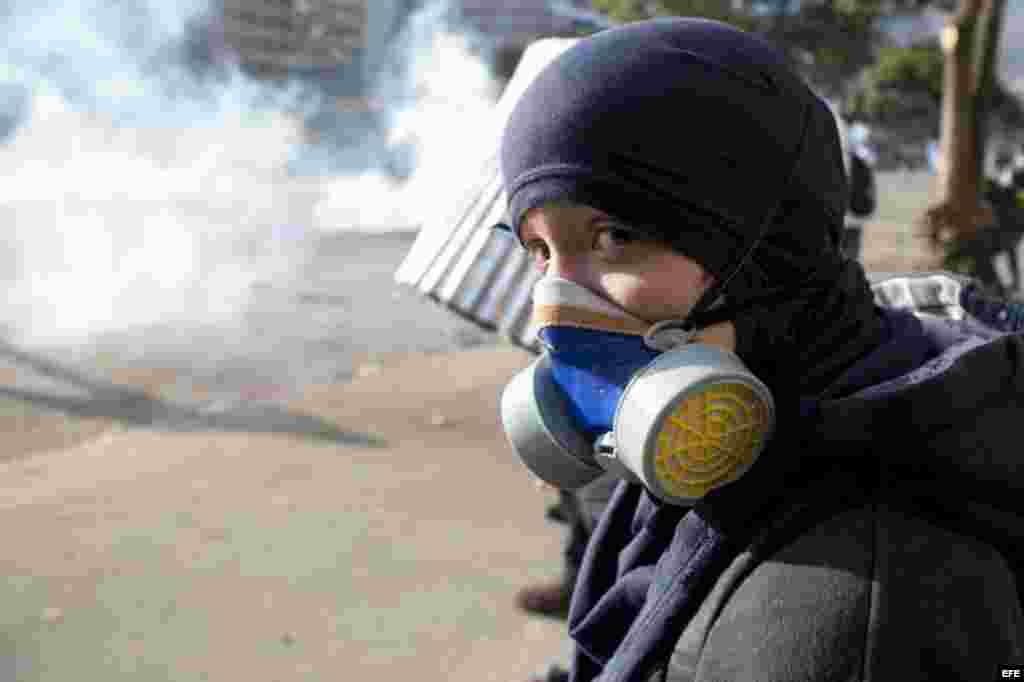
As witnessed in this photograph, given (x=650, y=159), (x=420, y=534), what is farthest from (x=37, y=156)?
(x=650, y=159)

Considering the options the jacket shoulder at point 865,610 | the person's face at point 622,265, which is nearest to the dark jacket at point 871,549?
the jacket shoulder at point 865,610

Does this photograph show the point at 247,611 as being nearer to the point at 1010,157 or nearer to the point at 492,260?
the point at 492,260

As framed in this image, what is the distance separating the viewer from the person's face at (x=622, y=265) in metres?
1.23

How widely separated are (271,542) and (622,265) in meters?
3.58

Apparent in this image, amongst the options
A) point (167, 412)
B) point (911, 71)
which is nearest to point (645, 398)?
point (167, 412)

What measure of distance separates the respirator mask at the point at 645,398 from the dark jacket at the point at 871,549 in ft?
0.14

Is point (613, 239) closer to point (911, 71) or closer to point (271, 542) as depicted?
point (271, 542)

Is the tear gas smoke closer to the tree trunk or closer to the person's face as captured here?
the tree trunk

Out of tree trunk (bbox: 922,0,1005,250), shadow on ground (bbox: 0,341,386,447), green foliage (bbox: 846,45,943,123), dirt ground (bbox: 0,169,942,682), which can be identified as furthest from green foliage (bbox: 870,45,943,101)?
shadow on ground (bbox: 0,341,386,447)

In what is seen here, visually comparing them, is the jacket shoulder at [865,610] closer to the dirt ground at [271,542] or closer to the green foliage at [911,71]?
the dirt ground at [271,542]

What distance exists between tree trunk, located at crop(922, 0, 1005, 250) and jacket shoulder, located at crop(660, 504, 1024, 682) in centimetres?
815

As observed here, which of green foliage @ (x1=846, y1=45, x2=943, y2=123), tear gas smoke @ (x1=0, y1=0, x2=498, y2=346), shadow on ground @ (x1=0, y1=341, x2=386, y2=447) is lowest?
green foliage @ (x1=846, y1=45, x2=943, y2=123)

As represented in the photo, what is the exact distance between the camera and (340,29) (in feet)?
164

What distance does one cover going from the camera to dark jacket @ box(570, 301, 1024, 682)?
1069 millimetres
